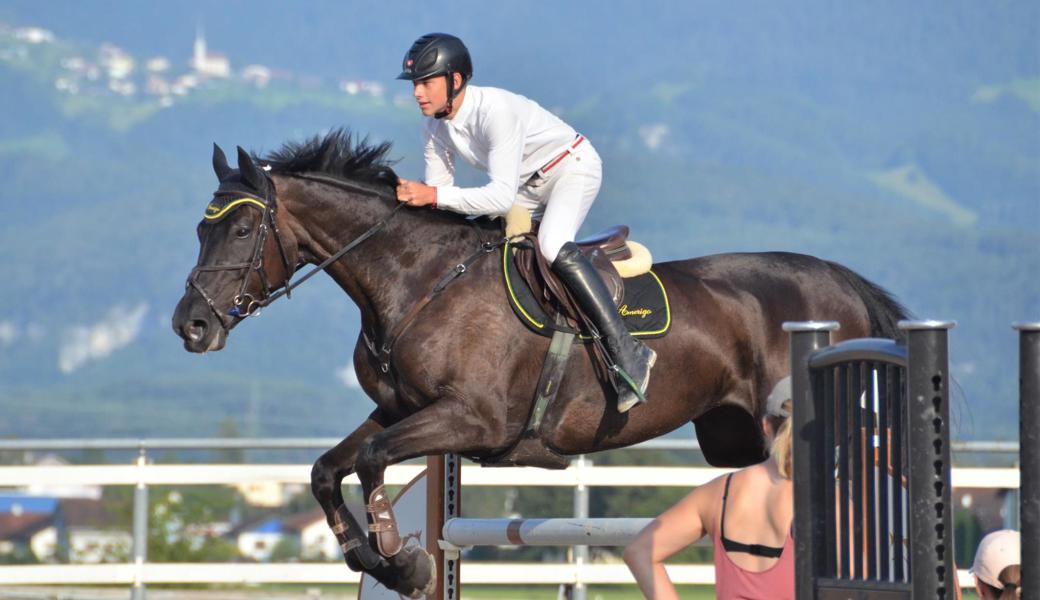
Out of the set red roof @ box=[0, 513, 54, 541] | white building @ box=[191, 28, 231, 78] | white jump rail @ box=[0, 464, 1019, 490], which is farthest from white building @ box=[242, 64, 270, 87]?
white jump rail @ box=[0, 464, 1019, 490]

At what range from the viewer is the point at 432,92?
17.2 ft

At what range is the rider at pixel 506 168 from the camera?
17.1ft

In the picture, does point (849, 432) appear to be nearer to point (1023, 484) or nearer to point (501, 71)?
point (1023, 484)

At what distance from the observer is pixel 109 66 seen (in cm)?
5856

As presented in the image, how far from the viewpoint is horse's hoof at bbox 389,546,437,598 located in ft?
16.6

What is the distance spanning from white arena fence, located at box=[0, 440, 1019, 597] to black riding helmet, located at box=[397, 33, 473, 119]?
12.9ft

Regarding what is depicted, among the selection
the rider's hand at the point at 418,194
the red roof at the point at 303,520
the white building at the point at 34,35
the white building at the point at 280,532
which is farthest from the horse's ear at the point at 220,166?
the white building at the point at 34,35

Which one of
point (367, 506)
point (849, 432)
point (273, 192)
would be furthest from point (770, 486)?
point (273, 192)

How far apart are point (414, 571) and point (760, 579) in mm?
2235

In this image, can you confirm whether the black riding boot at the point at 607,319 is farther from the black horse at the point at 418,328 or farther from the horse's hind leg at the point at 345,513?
the horse's hind leg at the point at 345,513

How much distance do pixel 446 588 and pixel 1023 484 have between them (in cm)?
318

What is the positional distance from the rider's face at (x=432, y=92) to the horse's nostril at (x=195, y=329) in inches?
42.4

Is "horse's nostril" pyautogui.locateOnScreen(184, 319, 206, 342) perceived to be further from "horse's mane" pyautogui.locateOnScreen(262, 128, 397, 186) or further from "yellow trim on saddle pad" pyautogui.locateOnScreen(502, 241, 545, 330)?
"yellow trim on saddle pad" pyautogui.locateOnScreen(502, 241, 545, 330)

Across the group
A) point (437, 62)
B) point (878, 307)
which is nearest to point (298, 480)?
point (878, 307)
